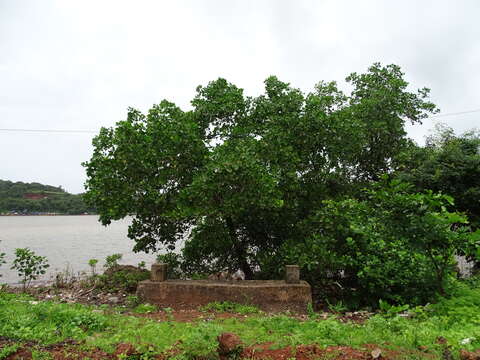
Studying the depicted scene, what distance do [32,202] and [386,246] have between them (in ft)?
223

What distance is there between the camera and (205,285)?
26.2ft

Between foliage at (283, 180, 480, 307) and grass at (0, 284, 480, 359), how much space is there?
1.07m

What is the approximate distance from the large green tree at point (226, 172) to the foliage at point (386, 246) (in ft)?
3.92

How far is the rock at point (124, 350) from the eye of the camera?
13.0 feet

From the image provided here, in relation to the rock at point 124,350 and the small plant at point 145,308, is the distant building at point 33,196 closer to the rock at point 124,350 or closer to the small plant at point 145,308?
the small plant at point 145,308

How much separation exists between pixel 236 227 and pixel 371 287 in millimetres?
4541

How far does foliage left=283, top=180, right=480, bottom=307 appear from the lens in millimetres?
6691

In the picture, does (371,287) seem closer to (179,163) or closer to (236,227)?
(236,227)

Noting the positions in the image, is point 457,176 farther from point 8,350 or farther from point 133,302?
point 8,350

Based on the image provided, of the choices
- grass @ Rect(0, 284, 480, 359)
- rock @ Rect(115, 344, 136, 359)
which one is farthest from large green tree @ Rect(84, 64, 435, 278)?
rock @ Rect(115, 344, 136, 359)

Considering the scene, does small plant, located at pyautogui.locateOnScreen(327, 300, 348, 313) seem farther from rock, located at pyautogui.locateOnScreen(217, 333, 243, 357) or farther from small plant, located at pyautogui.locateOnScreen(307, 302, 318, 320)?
rock, located at pyautogui.locateOnScreen(217, 333, 243, 357)

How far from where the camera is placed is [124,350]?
4109 mm

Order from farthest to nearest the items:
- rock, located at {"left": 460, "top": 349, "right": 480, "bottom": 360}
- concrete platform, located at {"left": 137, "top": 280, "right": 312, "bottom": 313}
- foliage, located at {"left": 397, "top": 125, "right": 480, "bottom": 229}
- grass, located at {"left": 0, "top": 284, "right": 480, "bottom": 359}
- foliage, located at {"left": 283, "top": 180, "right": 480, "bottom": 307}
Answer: foliage, located at {"left": 397, "top": 125, "right": 480, "bottom": 229}, concrete platform, located at {"left": 137, "top": 280, "right": 312, "bottom": 313}, foliage, located at {"left": 283, "top": 180, "right": 480, "bottom": 307}, grass, located at {"left": 0, "top": 284, "right": 480, "bottom": 359}, rock, located at {"left": 460, "top": 349, "right": 480, "bottom": 360}

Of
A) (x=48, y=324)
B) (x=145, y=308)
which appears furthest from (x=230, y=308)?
(x=48, y=324)
